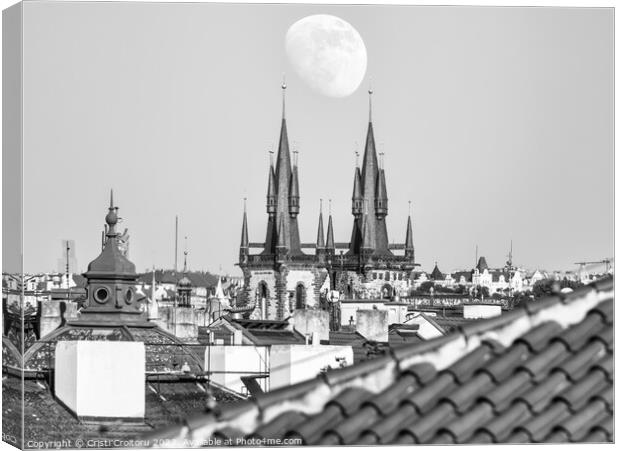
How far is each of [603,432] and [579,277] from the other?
1560cm

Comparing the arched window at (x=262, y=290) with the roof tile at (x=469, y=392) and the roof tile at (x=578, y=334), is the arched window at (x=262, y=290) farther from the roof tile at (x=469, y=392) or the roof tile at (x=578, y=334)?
the roof tile at (x=469, y=392)

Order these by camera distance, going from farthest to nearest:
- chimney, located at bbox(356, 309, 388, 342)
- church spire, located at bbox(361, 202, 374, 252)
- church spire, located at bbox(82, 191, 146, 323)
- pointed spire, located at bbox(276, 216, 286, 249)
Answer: pointed spire, located at bbox(276, 216, 286, 249) < church spire, located at bbox(361, 202, 374, 252) < chimney, located at bbox(356, 309, 388, 342) < church spire, located at bbox(82, 191, 146, 323)

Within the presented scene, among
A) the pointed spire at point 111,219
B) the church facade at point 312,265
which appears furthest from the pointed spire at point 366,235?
the pointed spire at point 111,219

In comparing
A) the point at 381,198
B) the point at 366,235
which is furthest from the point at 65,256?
the point at 366,235

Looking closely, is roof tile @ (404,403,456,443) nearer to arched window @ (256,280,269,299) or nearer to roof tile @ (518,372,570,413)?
roof tile @ (518,372,570,413)

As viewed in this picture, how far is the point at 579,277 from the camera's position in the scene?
24172mm

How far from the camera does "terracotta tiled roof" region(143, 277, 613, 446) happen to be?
8.49m

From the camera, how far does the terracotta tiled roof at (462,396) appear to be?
27.9 feet

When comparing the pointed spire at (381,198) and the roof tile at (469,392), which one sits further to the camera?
the pointed spire at (381,198)

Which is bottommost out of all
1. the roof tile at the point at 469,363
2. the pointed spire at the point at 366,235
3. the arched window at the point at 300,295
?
the arched window at the point at 300,295

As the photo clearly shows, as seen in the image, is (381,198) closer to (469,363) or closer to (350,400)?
(469,363)

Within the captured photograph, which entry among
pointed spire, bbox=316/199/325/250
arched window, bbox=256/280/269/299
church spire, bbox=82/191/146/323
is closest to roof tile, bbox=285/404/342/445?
church spire, bbox=82/191/146/323

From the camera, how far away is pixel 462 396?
8.54 metres

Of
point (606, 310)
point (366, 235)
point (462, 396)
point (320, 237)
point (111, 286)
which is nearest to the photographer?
point (462, 396)
